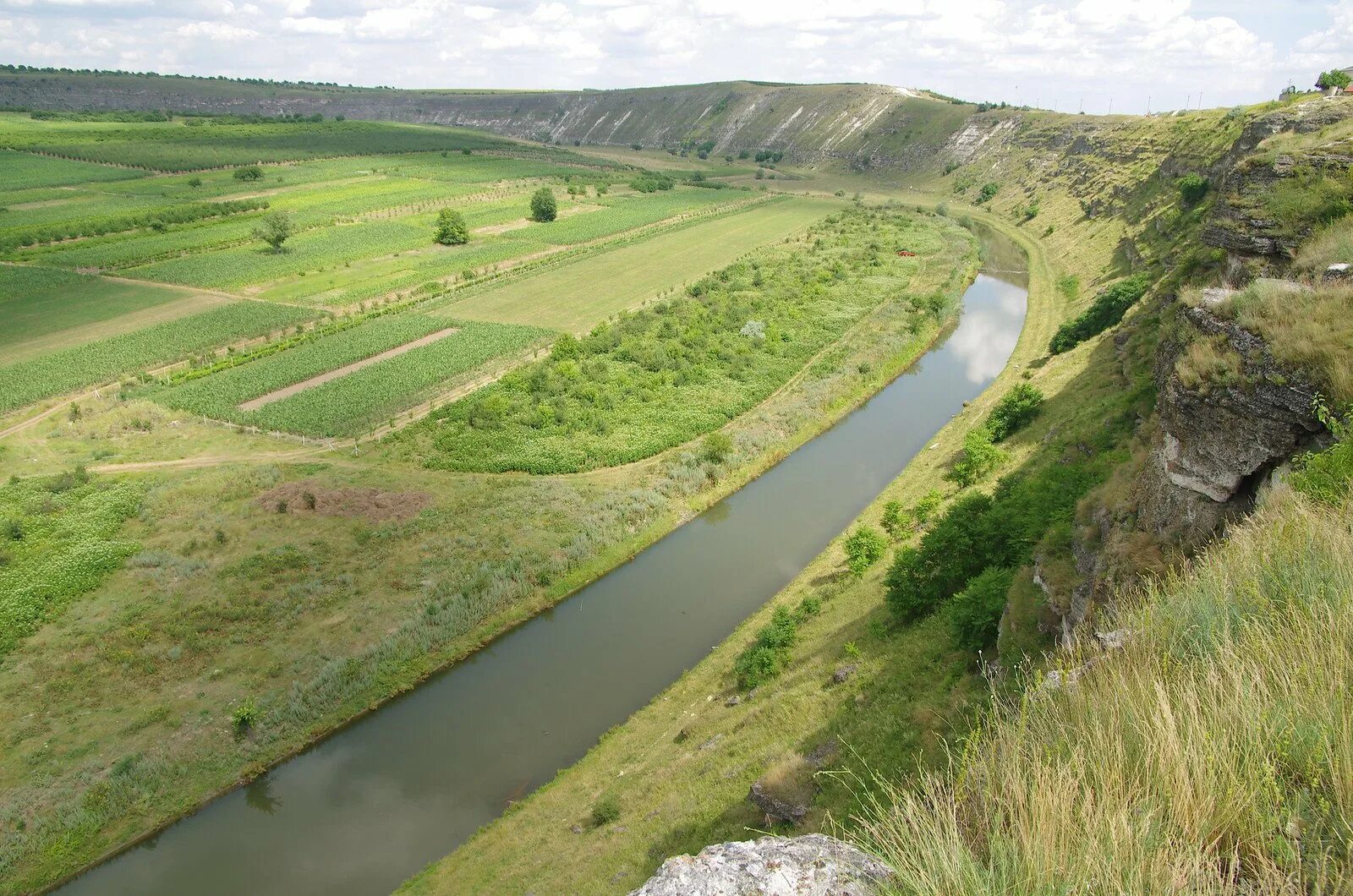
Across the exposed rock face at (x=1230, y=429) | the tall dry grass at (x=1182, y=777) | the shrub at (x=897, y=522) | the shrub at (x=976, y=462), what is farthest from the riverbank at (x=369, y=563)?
the tall dry grass at (x=1182, y=777)

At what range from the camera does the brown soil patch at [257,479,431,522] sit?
99.3 ft

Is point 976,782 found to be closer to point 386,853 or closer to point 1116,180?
point 386,853

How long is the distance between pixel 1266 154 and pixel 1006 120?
114 m

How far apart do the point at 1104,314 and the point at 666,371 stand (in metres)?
24.1

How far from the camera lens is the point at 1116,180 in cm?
7250

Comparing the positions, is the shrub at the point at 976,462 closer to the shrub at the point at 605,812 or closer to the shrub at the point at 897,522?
the shrub at the point at 897,522

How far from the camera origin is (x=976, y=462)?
29281mm

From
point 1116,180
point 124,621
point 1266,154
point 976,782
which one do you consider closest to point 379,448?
point 124,621

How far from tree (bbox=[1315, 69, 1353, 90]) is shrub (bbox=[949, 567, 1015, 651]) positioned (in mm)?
54952

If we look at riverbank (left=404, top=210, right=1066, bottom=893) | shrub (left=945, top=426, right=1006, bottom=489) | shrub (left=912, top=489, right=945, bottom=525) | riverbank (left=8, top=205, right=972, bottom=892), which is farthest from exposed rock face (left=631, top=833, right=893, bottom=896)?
shrub (left=945, top=426, right=1006, bottom=489)

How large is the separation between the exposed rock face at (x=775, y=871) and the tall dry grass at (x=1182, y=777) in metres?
0.31

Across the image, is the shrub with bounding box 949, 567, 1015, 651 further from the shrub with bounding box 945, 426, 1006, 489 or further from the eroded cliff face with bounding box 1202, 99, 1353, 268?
the eroded cliff face with bounding box 1202, 99, 1353, 268

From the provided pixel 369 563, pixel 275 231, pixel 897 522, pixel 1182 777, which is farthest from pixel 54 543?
pixel 275 231

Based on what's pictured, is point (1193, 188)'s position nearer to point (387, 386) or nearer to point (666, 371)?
point (666, 371)
